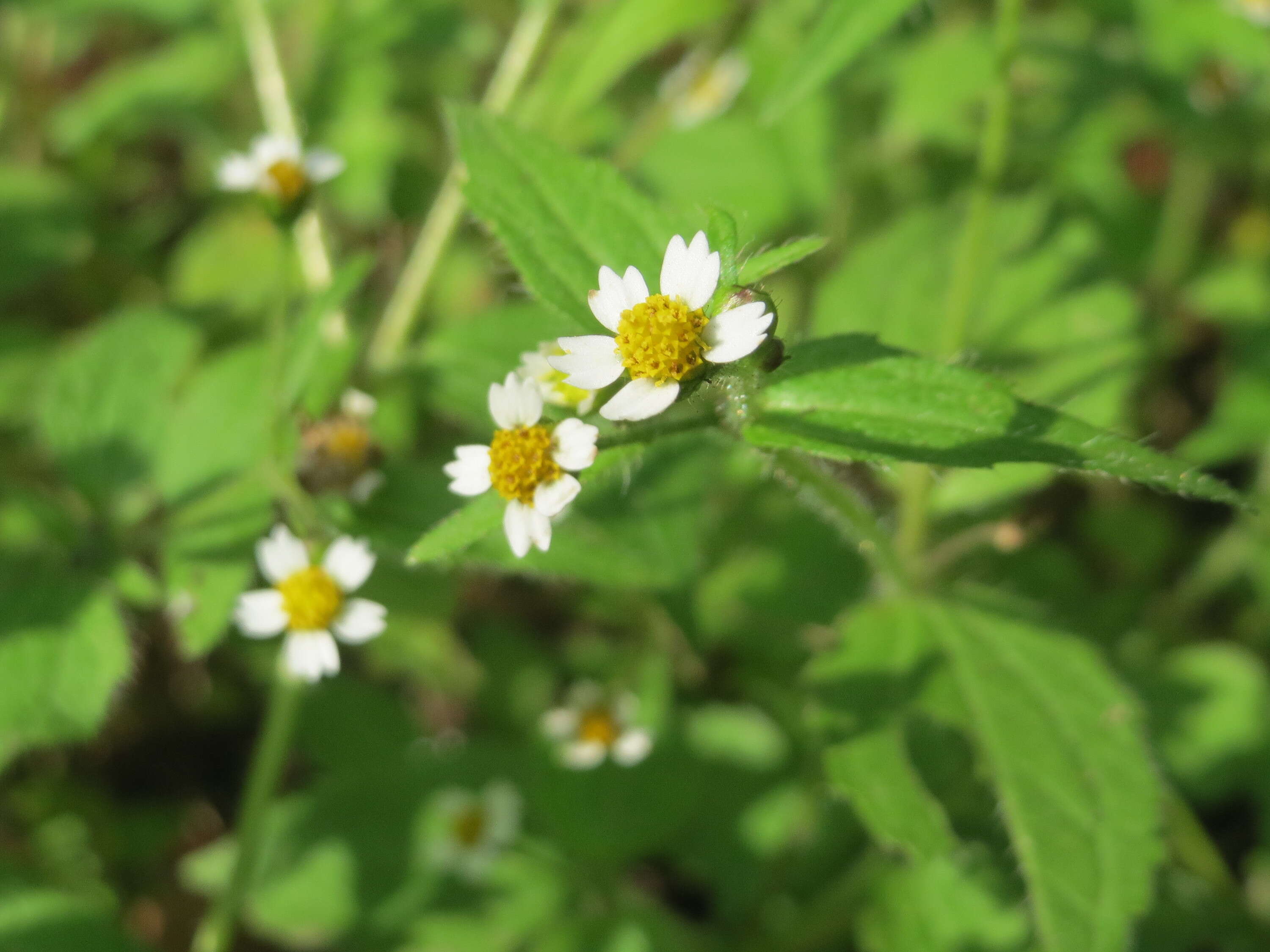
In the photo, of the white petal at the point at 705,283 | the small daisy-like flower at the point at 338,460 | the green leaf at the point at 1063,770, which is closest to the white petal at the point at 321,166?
the small daisy-like flower at the point at 338,460

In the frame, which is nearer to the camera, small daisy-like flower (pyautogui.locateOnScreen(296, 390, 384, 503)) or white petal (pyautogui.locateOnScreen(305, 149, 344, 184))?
small daisy-like flower (pyautogui.locateOnScreen(296, 390, 384, 503))

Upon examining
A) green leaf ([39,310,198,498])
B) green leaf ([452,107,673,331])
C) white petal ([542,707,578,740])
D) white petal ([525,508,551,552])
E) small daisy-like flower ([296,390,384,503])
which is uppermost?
green leaf ([39,310,198,498])

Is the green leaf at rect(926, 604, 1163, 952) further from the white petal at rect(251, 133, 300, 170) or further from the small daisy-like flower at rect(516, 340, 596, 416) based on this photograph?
the white petal at rect(251, 133, 300, 170)

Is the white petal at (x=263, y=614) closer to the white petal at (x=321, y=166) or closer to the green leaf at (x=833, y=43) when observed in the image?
the white petal at (x=321, y=166)

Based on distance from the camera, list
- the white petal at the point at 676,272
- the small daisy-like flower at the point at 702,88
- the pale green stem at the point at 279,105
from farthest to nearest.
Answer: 1. the small daisy-like flower at the point at 702,88
2. the pale green stem at the point at 279,105
3. the white petal at the point at 676,272

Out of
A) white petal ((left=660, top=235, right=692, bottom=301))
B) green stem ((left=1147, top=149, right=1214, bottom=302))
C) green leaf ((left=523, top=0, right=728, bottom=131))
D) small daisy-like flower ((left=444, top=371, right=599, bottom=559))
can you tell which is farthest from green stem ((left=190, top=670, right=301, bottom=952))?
green stem ((left=1147, top=149, right=1214, bottom=302))

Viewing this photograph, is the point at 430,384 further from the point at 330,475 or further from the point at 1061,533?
the point at 1061,533
